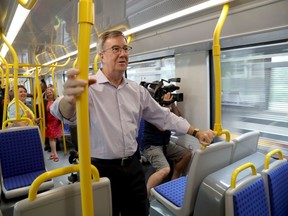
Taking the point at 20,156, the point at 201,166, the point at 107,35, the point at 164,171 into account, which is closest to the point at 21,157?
the point at 20,156

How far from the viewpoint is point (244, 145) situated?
2225 mm

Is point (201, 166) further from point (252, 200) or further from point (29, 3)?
point (29, 3)

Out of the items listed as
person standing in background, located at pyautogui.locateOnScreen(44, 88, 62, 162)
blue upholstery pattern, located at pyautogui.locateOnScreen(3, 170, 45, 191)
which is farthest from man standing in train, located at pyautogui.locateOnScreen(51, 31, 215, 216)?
person standing in background, located at pyautogui.locateOnScreen(44, 88, 62, 162)

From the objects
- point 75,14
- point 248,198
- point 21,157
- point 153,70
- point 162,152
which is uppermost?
point 75,14

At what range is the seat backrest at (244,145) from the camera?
6.98 feet

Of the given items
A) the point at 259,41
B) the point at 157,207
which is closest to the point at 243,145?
the point at 157,207

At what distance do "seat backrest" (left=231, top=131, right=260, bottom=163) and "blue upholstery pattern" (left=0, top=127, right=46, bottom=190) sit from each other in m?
2.33

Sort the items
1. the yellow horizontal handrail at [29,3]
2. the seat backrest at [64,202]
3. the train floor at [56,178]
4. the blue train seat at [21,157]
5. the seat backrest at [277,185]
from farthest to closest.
A: the blue train seat at [21,157]
the train floor at [56,178]
the seat backrest at [277,185]
the yellow horizontal handrail at [29,3]
the seat backrest at [64,202]

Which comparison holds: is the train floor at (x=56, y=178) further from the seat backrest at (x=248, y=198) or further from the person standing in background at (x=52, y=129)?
the seat backrest at (x=248, y=198)

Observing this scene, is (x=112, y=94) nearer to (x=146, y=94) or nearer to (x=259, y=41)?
(x=146, y=94)

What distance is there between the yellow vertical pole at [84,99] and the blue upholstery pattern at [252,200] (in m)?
0.99

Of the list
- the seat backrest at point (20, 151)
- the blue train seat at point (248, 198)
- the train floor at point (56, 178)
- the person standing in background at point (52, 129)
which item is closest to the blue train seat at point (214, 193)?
the blue train seat at point (248, 198)

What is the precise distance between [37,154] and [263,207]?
2.63 metres

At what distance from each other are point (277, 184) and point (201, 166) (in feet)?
1.86
